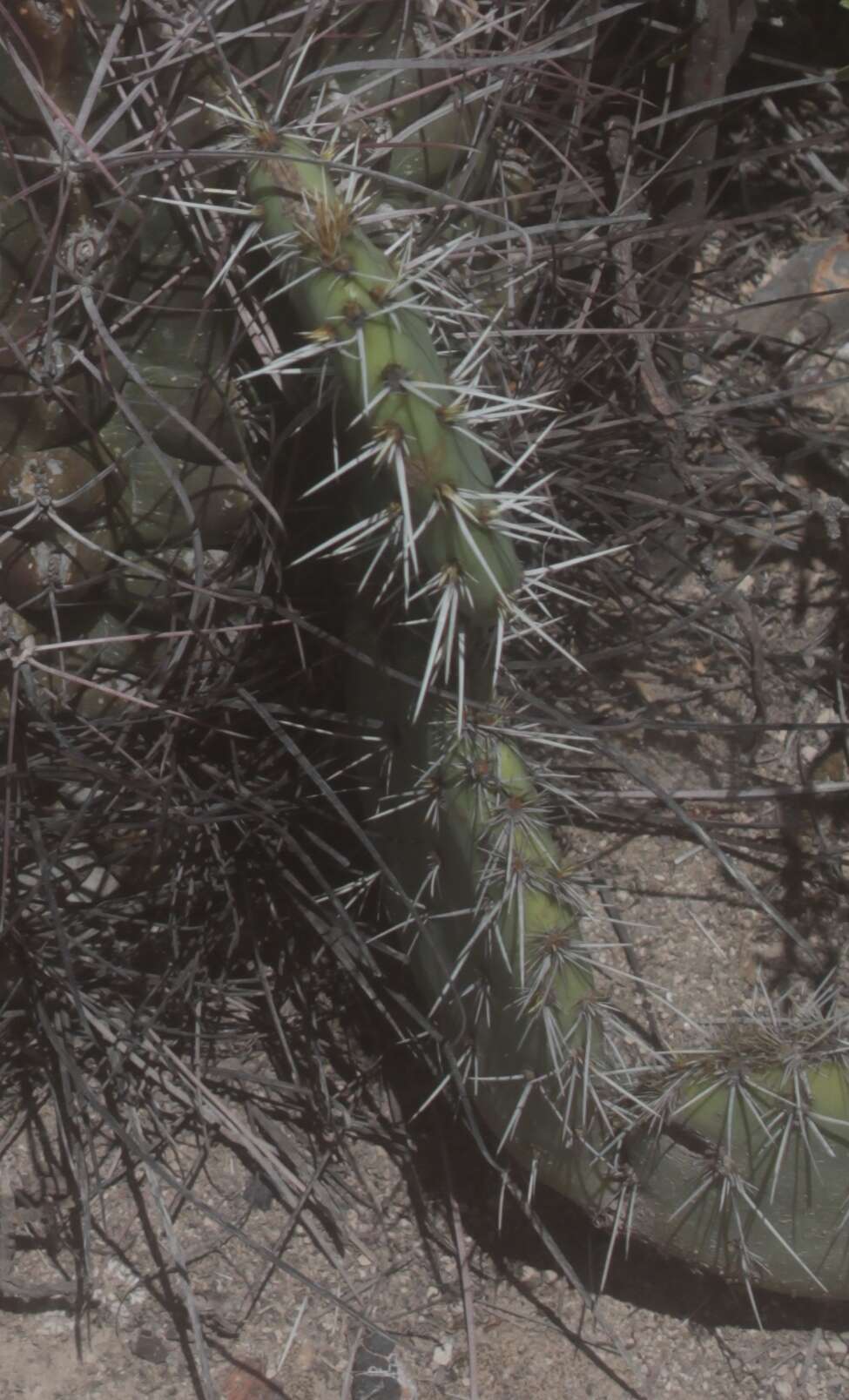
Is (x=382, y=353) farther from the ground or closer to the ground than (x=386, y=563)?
farther from the ground

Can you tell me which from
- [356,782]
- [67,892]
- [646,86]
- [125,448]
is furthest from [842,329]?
[67,892]

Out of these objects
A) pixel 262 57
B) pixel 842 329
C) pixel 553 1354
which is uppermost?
pixel 262 57

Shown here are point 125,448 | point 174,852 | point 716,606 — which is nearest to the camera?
point 125,448

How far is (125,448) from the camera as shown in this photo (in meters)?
1.29

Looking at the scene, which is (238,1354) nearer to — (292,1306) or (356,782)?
(292,1306)

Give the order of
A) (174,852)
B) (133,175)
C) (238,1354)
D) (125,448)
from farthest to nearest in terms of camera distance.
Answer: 1. (174,852)
2. (238,1354)
3. (125,448)
4. (133,175)

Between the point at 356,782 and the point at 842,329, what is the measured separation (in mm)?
921

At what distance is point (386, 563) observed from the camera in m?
1.27

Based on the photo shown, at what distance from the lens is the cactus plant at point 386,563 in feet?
3.64

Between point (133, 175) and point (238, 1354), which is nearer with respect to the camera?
point (133, 175)

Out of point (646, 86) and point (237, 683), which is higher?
point (646, 86)

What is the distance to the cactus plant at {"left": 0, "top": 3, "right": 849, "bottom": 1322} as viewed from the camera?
1.11 metres

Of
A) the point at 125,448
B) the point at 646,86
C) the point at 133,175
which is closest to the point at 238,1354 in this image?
the point at 125,448

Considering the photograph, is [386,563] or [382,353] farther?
[386,563]
